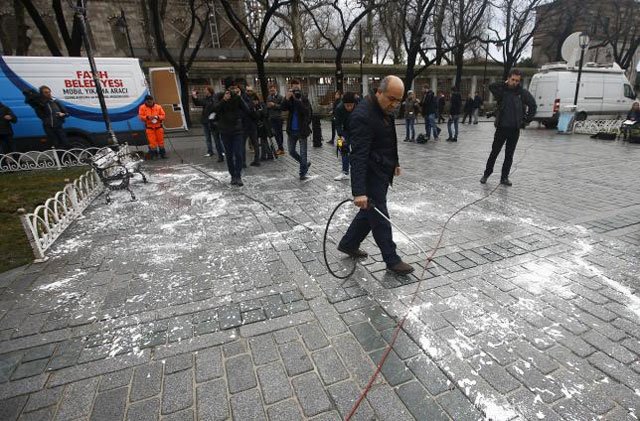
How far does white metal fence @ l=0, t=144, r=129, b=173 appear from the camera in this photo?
29.4ft

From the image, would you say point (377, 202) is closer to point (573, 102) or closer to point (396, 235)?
point (396, 235)

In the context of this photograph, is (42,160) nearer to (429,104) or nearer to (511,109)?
(511,109)

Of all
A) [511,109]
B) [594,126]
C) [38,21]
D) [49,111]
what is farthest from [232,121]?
[594,126]

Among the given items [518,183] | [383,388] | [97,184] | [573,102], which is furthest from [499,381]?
[573,102]

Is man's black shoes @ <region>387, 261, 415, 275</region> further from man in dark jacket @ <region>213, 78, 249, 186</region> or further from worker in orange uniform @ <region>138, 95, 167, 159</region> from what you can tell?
worker in orange uniform @ <region>138, 95, 167, 159</region>

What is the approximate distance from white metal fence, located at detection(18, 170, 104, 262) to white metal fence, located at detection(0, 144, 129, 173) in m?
2.93

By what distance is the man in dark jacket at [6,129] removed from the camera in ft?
28.3

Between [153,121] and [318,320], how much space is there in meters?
9.30

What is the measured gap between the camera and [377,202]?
341 cm

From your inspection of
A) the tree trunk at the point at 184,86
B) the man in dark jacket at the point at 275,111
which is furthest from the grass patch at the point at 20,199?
the tree trunk at the point at 184,86

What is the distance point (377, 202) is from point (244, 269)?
5.33 feet

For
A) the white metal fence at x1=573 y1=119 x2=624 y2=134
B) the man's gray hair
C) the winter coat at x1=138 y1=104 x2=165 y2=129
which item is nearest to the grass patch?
the winter coat at x1=138 y1=104 x2=165 y2=129

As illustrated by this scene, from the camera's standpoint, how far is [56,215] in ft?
15.5

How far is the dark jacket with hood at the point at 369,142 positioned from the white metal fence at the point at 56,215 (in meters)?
3.79
